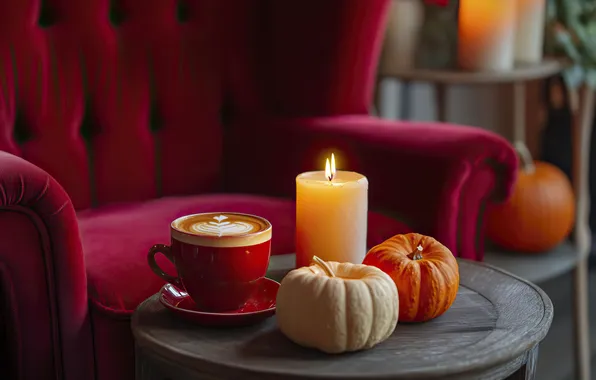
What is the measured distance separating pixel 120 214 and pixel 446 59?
84cm

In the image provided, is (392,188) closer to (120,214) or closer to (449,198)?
(449,198)

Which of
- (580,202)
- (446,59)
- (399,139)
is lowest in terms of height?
(580,202)

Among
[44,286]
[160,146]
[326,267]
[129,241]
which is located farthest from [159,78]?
[326,267]

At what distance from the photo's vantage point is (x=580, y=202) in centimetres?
192

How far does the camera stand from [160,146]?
5.22 ft

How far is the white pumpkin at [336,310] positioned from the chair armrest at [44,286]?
36 centimetres

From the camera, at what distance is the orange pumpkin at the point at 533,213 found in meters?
1.88

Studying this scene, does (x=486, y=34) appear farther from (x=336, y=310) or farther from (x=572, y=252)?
(x=336, y=310)

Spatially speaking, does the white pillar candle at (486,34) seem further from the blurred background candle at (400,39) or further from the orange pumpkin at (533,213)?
the orange pumpkin at (533,213)

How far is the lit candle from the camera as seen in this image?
923 mm

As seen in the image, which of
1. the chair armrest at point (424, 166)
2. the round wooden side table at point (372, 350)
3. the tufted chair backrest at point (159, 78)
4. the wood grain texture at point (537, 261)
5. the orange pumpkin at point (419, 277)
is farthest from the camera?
the wood grain texture at point (537, 261)

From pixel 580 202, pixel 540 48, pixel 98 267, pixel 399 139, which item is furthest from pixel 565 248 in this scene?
pixel 98 267

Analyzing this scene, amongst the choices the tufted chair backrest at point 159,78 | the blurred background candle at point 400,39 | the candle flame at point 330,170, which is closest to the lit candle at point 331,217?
the candle flame at point 330,170

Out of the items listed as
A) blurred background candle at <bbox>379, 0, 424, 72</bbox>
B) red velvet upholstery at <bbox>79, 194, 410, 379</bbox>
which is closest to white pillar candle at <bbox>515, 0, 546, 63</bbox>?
blurred background candle at <bbox>379, 0, 424, 72</bbox>
